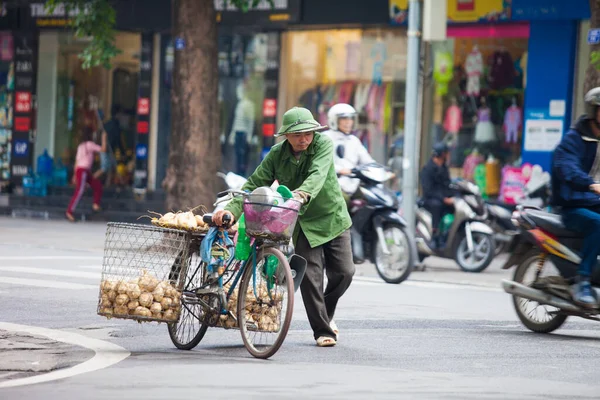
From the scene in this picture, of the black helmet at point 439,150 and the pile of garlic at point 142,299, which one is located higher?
the black helmet at point 439,150

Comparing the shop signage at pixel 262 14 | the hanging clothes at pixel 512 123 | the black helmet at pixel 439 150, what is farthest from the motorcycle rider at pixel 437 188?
the shop signage at pixel 262 14

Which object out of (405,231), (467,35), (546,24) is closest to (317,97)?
(467,35)

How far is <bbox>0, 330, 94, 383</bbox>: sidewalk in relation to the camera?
755 centimetres

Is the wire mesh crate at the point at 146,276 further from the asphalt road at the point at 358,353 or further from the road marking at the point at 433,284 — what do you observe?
the road marking at the point at 433,284

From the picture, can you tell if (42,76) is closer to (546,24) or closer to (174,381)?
(546,24)

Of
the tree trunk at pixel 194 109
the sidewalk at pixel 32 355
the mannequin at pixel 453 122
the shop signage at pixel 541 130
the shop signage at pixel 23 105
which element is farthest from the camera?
the shop signage at pixel 23 105

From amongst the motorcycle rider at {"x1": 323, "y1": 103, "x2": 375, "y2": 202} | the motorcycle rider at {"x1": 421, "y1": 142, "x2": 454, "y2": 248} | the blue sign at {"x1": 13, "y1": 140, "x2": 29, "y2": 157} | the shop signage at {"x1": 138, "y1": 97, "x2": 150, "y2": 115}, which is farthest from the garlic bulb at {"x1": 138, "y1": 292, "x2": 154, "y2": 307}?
the blue sign at {"x1": 13, "y1": 140, "x2": 29, "y2": 157}

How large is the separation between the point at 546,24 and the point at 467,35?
1551mm

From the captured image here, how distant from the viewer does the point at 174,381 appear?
707cm

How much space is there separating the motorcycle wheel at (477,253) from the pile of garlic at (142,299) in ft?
28.4

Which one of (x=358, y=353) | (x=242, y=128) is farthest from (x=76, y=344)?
(x=242, y=128)

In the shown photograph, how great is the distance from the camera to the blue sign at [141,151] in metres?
26.0

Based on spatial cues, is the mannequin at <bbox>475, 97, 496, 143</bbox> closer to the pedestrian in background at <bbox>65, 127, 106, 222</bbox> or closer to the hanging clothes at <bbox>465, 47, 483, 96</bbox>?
the hanging clothes at <bbox>465, 47, 483, 96</bbox>

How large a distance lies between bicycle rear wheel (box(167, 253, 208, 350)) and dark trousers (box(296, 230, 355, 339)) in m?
0.75
